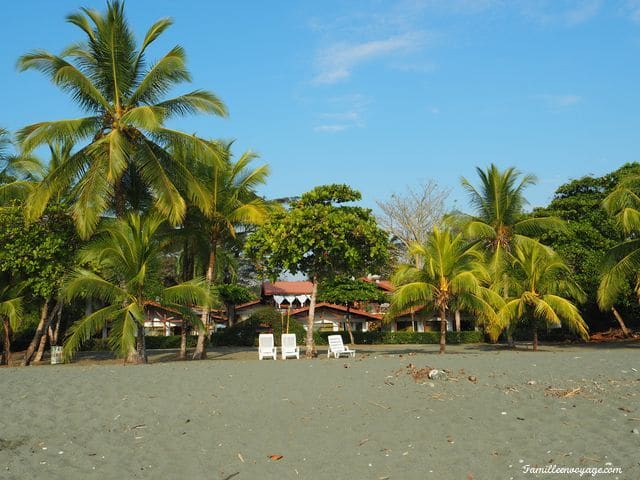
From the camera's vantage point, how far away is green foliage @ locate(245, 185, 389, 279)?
17953 mm

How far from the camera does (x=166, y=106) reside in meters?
18.7

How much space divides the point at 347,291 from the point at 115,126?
20286 millimetres

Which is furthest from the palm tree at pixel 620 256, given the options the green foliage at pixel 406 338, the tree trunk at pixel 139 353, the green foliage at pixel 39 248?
the green foliage at pixel 39 248

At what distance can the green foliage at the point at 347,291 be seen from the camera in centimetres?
3509

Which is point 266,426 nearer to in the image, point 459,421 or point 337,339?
point 459,421

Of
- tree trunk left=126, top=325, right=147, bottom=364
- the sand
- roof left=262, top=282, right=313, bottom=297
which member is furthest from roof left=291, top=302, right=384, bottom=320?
the sand

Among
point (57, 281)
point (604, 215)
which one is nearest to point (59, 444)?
point (57, 281)

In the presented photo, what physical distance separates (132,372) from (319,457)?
7.82 meters

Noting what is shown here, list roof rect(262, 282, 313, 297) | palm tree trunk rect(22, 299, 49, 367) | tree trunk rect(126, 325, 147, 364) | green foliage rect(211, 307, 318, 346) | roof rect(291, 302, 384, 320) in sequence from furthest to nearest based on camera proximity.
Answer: roof rect(262, 282, 313, 297) → roof rect(291, 302, 384, 320) → green foliage rect(211, 307, 318, 346) → palm tree trunk rect(22, 299, 49, 367) → tree trunk rect(126, 325, 147, 364)

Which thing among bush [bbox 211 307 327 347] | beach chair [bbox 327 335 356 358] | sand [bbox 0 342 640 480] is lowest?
sand [bbox 0 342 640 480]

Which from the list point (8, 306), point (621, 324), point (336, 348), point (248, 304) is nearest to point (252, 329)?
point (248, 304)

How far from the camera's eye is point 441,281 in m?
18.7

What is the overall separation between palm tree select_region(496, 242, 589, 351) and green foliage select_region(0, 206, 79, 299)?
14708mm

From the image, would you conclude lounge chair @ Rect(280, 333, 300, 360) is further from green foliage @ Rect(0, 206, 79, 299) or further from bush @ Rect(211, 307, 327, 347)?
bush @ Rect(211, 307, 327, 347)
